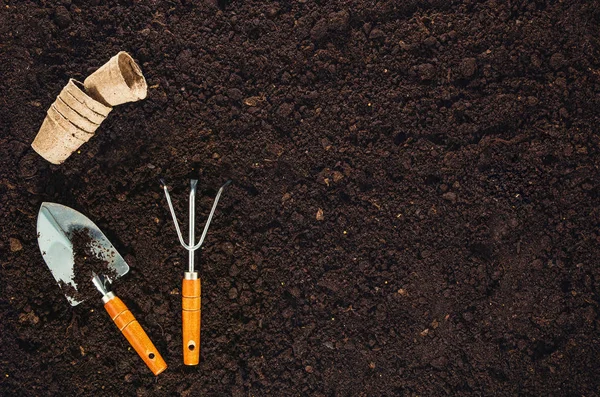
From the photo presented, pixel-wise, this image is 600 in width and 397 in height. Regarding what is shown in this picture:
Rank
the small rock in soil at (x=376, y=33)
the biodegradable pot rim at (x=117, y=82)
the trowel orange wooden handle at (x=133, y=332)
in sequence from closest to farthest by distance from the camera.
→ the biodegradable pot rim at (x=117, y=82), the trowel orange wooden handle at (x=133, y=332), the small rock in soil at (x=376, y=33)

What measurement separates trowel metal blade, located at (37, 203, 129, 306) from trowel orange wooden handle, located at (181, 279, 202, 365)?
1.44 ft

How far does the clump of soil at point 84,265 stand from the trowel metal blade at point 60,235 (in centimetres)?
1

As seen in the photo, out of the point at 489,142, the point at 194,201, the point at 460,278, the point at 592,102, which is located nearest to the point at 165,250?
the point at 194,201

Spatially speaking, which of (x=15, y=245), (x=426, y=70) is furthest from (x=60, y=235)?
(x=426, y=70)

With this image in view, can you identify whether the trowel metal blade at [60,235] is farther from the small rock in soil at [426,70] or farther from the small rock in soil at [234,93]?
the small rock in soil at [426,70]

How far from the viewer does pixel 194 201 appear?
7.46 ft

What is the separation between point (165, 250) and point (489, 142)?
140cm

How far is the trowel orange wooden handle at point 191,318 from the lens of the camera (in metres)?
2.21

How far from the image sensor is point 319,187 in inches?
92.6

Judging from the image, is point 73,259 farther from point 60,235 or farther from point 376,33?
point 376,33

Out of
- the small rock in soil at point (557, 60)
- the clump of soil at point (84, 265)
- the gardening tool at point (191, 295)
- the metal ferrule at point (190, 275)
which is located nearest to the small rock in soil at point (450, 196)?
the small rock in soil at point (557, 60)

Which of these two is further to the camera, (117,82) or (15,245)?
(15,245)

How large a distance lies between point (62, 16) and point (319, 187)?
4.16 ft

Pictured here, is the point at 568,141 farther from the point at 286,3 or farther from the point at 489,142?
the point at 286,3
